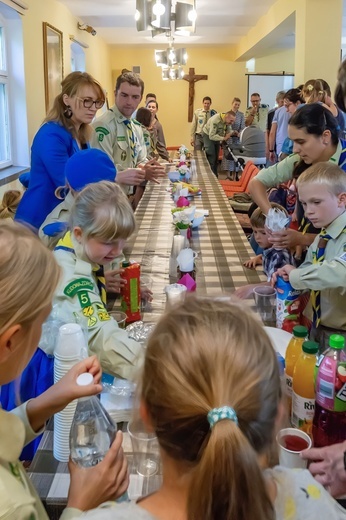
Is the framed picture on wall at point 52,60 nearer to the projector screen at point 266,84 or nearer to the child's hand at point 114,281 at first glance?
the child's hand at point 114,281

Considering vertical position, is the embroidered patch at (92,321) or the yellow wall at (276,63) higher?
the yellow wall at (276,63)

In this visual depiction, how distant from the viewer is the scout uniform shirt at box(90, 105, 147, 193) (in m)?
3.28

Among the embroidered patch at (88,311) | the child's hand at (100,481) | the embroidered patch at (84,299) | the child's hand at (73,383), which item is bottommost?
the child's hand at (100,481)

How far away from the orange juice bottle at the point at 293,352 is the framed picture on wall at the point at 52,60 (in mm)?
5269

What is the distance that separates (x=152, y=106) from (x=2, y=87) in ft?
7.85

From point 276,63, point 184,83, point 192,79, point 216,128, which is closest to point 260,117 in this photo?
point 216,128

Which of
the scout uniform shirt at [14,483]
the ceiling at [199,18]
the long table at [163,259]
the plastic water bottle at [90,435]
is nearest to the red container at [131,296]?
the long table at [163,259]

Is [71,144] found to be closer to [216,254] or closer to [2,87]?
[216,254]

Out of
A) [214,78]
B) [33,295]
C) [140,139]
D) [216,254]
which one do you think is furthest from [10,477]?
[214,78]

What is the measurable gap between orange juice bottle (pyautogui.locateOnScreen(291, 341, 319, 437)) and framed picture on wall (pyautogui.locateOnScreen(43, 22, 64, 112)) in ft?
17.6

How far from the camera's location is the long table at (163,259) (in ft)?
3.01

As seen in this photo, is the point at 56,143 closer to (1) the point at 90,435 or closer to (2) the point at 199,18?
(1) the point at 90,435

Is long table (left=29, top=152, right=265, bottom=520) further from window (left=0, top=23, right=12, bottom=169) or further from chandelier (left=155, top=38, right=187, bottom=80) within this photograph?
chandelier (left=155, top=38, right=187, bottom=80)

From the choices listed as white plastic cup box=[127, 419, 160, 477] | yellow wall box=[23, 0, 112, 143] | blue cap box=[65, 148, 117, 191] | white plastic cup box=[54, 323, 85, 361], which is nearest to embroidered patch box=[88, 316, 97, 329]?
white plastic cup box=[54, 323, 85, 361]
